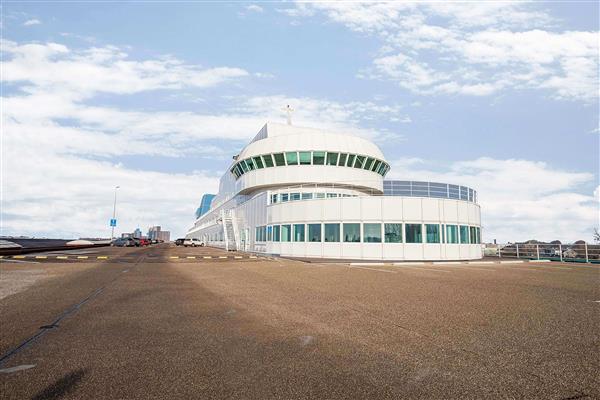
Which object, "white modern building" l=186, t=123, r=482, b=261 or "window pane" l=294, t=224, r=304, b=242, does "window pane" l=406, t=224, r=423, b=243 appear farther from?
"window pane" l=294, t=224, r=304, b=242

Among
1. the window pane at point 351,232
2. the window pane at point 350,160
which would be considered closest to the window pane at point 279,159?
the window pane at point 350,160

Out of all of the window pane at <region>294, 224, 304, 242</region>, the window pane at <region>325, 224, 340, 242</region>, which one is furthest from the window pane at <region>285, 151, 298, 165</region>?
the window pane at <region>325, 224, 340, 242</region>

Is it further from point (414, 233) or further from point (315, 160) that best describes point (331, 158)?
point (414, 233)

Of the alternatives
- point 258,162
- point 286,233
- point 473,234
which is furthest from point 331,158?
point 473,234

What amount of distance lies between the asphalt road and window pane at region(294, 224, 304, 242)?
2313 centimetres

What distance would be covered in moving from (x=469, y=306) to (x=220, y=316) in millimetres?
6021

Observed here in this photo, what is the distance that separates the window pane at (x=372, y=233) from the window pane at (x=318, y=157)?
14.0 m

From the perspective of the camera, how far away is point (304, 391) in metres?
4.32

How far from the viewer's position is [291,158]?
4459 centimetres

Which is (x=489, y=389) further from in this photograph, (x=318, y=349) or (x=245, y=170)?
(x=245, y=170)

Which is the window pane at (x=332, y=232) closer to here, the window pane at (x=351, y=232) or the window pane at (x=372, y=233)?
the window pane at (x=351, y=232)

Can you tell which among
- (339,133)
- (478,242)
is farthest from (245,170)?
(478,242)

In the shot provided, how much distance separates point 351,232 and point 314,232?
353cm

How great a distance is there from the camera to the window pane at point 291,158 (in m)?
44.3
